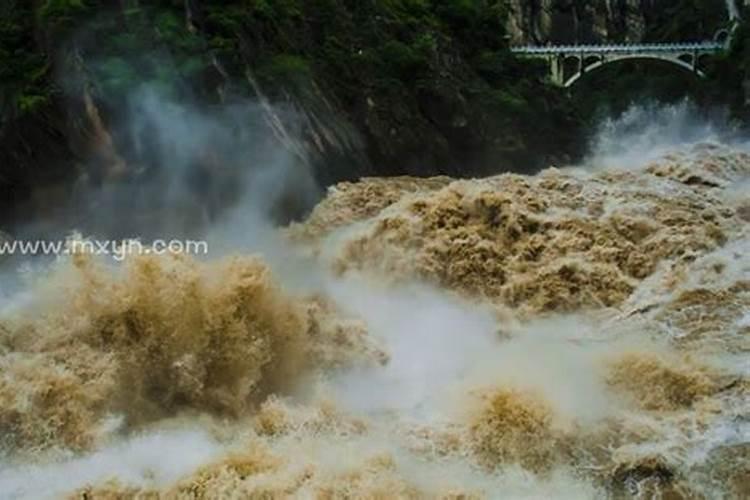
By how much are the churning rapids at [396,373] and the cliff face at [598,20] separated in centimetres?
3317

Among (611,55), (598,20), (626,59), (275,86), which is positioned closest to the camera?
(275,86)

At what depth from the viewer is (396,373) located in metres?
9.72

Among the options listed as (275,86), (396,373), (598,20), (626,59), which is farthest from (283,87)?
(598,20)

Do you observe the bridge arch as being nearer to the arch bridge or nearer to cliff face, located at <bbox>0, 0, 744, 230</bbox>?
the arch bridge

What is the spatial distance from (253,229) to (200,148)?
1.37 metres

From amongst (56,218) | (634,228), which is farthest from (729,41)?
(56,218)

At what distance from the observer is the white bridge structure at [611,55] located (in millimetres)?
35938

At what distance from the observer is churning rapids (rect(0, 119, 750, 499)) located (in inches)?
278

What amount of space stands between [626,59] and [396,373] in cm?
3125

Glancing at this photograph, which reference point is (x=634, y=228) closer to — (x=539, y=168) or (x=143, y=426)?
(x=539, y=168)

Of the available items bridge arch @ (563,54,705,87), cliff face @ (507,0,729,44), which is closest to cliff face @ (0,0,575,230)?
bridge arch @ (563,54,705,87)

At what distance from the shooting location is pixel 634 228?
13148 millimetres

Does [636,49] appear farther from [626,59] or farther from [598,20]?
[598,20]

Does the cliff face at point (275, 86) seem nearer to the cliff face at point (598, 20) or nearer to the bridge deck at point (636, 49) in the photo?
the bridge deck at point (636, 49)
